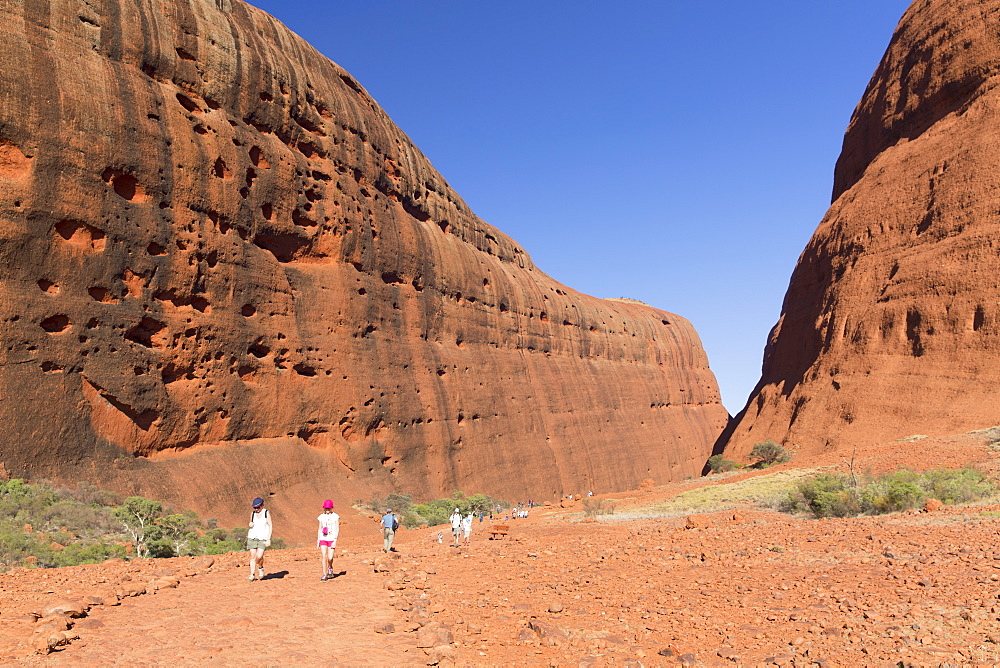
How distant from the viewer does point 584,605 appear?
7.25 meters

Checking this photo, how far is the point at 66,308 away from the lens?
1742cm

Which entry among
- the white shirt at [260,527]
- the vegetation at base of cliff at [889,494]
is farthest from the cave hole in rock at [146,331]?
the vegetation at base of cliff at [889,494]

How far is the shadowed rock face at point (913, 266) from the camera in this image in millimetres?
23547

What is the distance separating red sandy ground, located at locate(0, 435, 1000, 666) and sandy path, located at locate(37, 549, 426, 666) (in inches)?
1.0

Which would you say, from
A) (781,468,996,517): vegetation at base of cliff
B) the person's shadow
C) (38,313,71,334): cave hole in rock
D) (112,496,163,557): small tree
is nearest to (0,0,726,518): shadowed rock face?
(38,313,71,334): cave hole in rock

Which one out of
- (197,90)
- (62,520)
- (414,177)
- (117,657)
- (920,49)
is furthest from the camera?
(414,177)

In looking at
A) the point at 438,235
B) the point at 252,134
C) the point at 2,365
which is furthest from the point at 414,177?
the point at 2,365

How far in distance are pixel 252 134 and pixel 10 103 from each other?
785 centimetres

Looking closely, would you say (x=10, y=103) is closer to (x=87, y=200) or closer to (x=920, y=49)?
(x=87, y=200)

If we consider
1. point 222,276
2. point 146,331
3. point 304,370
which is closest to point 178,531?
point 146,331

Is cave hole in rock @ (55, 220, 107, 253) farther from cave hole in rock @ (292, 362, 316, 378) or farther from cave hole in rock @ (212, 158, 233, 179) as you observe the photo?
cave hole in rock @ (292, 362, 316, 378)

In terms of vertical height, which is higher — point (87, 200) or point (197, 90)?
point (197, 90)

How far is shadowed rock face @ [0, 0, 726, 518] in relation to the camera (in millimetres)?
17125

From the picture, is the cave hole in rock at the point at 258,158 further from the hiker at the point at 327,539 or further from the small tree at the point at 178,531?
the hiker at the point at 327,539
